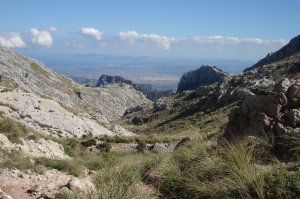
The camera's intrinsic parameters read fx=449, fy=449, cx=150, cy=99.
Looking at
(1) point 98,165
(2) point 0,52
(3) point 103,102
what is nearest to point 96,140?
(1) point 98,165

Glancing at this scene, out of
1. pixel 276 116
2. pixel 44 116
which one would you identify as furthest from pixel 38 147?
pixel 44 116

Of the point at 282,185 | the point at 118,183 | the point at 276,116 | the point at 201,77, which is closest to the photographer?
the point at 282,185

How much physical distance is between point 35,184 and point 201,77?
570 feet

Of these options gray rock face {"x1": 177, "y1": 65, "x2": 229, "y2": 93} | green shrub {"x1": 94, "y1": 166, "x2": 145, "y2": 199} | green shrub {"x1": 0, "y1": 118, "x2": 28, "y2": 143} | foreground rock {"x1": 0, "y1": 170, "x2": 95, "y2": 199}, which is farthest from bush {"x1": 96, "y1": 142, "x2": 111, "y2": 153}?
gray rock face {"x1": 177, "y1": 65, "x2": 229, "y2": 93}

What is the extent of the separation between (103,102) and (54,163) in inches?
4845

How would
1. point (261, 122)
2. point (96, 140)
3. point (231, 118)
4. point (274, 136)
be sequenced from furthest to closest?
point (96, 140) < point (231, 118) < point (261, 122) < point (274, 136)

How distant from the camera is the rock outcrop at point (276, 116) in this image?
10.7 m

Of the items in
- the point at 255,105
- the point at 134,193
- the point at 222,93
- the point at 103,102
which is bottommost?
the point at 103,102

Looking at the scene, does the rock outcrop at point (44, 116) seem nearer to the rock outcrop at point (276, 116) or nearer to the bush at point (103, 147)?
the bush at point (103, 147)

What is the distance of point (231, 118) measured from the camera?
45.6ft

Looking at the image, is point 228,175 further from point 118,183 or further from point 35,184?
point 35,184

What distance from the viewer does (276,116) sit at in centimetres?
1162

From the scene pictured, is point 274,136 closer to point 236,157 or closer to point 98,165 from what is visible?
point 236,157

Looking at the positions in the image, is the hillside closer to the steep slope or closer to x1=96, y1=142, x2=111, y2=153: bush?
x1=96, y1=142, x2=111, y2=153: bush
